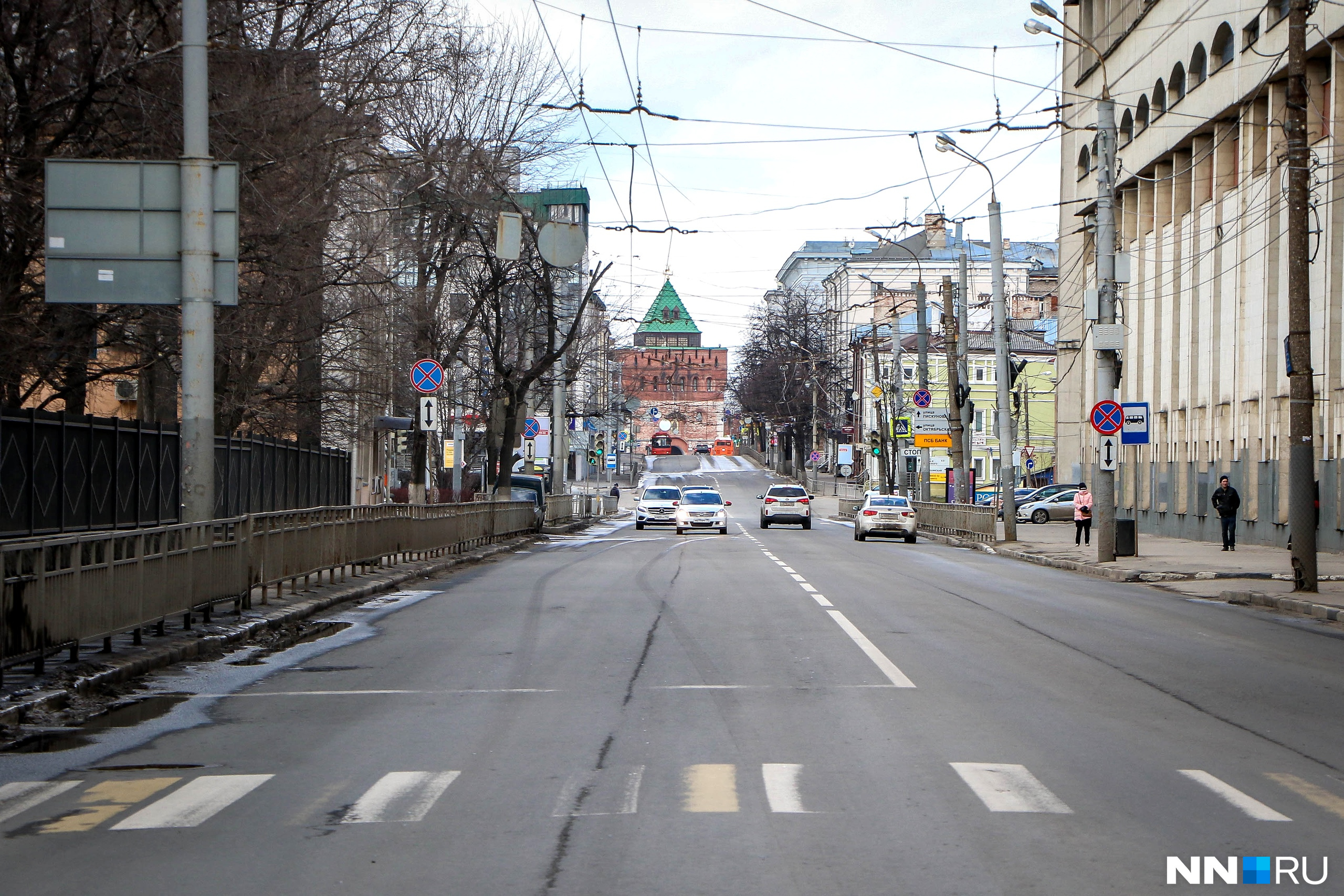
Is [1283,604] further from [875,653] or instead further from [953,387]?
[953,387]

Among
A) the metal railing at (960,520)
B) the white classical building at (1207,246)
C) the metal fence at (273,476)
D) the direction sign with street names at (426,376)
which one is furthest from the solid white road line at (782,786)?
the metal railing at (960,520)

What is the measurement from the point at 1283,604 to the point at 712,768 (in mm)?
13644

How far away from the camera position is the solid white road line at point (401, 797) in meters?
6.50

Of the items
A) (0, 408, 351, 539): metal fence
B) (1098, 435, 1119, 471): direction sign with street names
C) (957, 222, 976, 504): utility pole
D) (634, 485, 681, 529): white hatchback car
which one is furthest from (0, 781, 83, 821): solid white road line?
(634, 485, 681, 529): white hatchback car

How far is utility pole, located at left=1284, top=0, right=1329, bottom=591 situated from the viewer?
64.0 ft

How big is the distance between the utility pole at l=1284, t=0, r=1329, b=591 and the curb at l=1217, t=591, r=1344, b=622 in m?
0.77

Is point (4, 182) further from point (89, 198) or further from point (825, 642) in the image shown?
point (825, 642)

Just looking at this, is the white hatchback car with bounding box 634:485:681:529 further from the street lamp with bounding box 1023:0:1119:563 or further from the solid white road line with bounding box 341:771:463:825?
the solid white road line with bounding box 341:771:463:825

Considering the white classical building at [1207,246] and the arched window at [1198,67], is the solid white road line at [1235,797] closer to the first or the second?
the white classical building at [1207,246]

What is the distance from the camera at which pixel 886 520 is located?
4209 centimetres

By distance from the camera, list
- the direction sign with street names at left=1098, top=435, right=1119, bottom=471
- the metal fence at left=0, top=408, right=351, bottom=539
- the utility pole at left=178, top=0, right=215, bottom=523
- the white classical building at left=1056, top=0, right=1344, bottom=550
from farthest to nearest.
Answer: the white classical building at left=1056, top=0, right=1344, bottom=550
the direction sign with street names at left=1098, top=435, right=1119, bottom=471
the metal fence at left=0, top=408, right=351, bottom=539
the utility pole at left=178, top=0, right=215, bottom=523

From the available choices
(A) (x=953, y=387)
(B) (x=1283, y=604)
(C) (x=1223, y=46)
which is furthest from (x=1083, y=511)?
(B) (x=1283, y=604)

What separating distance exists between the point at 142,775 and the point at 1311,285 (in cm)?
3127

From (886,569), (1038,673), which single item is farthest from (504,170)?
(1038,673)
